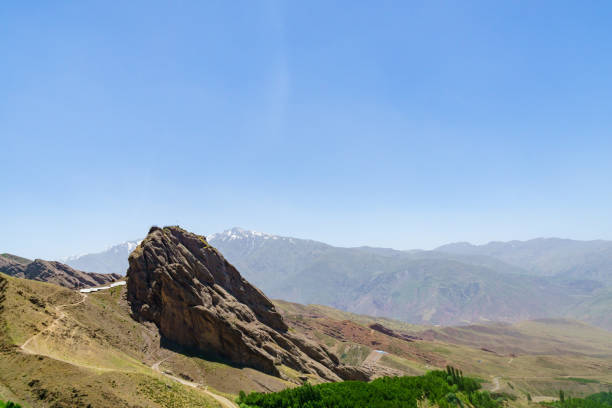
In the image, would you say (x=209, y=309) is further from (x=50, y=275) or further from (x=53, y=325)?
(x=50, y=275)

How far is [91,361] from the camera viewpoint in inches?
2362

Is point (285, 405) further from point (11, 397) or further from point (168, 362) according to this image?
point (11, 397)

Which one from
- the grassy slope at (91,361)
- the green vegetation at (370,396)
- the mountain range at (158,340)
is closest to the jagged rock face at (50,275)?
the mountain range at (158,340)

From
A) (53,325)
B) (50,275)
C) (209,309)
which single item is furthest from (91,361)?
(50,275)

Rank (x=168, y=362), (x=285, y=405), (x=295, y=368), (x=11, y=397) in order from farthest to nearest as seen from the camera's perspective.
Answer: (x=295, y=368) < (x=168, y=362) < (x=285, y=405) < (x=11, y=397)

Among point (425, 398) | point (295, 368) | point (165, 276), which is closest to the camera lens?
point (425, 398)

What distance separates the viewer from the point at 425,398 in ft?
294

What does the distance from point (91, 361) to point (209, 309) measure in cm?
3763

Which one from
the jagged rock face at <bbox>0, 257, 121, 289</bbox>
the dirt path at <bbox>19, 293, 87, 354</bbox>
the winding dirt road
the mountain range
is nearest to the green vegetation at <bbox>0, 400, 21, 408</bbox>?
the mountain range

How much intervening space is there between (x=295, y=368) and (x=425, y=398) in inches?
1384

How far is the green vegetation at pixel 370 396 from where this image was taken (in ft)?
223

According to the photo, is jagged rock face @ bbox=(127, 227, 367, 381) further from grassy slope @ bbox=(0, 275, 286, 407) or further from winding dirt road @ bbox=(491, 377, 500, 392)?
winding dirt road @ bbox=(491, 377, 500, 392)

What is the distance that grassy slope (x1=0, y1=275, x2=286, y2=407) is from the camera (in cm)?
4759

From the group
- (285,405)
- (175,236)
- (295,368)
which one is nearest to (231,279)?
(175,236)
